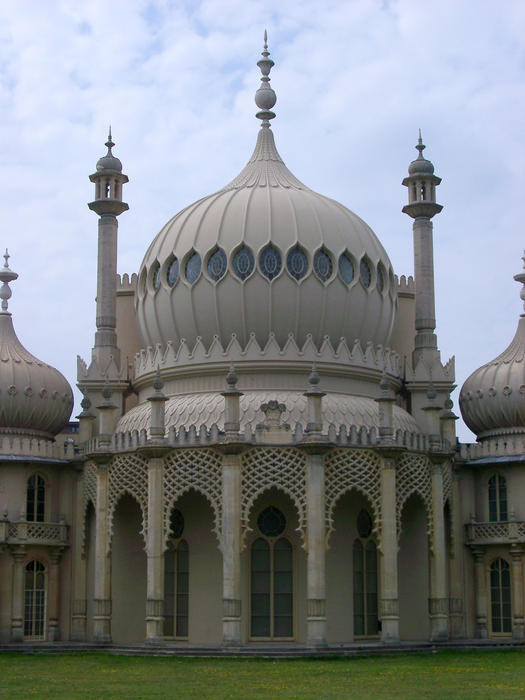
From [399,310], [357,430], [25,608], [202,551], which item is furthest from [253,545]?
[399,310]

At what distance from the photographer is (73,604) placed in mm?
35812

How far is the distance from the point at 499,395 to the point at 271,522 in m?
8.80

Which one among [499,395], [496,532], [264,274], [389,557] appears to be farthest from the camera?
[499,395]

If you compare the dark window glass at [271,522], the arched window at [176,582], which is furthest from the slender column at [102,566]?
the dark window glass at [271,522]

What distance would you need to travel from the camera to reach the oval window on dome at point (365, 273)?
36.8 metres

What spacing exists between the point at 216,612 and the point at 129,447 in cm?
499

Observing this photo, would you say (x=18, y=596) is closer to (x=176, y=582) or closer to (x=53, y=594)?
(x=53, y=594)

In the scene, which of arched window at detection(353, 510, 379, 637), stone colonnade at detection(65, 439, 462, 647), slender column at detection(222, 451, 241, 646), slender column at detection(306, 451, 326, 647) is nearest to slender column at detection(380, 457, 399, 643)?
stone colonnade at detection(65, 439, 462, 647)

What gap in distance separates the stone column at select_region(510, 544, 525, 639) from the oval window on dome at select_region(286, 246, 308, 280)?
397 inches

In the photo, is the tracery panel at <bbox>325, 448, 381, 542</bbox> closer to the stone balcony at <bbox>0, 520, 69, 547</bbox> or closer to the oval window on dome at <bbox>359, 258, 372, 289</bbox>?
the oval window on dome at <bbox>359, 258, 372, 289</bbox>

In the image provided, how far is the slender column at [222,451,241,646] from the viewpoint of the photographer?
31.1m

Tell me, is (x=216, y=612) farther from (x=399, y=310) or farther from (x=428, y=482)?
(x=399, y=310)

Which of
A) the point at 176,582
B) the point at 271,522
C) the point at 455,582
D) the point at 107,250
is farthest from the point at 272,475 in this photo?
the point at 107,250

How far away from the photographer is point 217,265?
35.9 m
